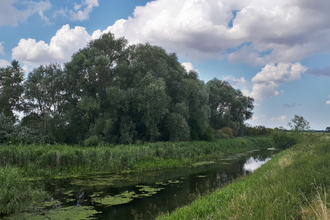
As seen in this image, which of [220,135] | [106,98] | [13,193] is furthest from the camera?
[220,135]

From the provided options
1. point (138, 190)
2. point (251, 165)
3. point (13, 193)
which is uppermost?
point (13, 193)

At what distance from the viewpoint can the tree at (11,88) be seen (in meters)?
29.2

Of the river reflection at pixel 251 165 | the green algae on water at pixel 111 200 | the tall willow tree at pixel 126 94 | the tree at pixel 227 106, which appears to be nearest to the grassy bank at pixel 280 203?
the green algae on water at pixel 111 200

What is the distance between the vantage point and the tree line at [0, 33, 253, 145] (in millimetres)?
24641

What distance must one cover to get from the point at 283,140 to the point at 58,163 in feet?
122

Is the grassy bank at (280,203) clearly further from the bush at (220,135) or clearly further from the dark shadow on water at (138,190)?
the bush at (220,135)

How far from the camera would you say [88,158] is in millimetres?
16484

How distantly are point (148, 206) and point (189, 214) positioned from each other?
11.2 feet

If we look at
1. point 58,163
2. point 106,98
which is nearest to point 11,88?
point 106,98

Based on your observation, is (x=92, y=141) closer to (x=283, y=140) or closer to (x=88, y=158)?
(x=88, y=158)

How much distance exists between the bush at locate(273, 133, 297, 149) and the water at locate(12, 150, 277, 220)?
2758 centimetres

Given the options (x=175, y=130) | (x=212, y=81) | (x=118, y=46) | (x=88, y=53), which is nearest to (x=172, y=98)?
→ (x=175, y=130)

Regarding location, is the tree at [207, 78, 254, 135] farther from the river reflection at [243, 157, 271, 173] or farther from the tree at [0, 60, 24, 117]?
the tree at [0, 60, 24, 117]

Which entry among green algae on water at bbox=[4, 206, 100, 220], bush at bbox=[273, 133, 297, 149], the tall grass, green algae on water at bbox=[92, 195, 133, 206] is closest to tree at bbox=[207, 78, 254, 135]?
bush at bbox=[273, 133, 297, 149]
